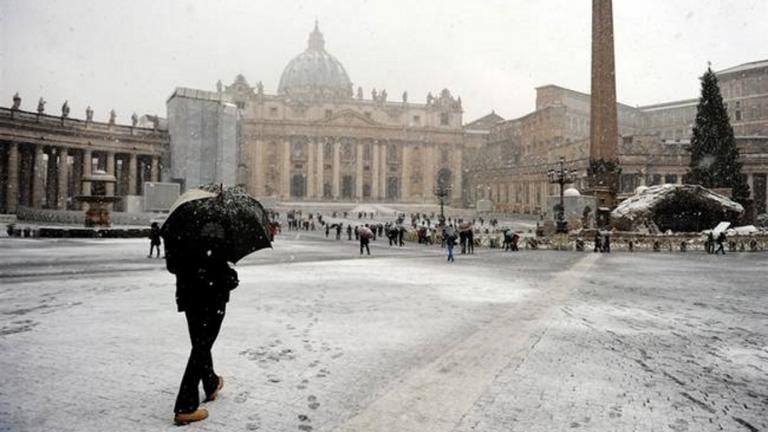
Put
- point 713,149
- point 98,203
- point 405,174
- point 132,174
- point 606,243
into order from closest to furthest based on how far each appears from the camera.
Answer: point 606,243 → point 98,203 → point 713,149 → point 132,174 → point 405,174

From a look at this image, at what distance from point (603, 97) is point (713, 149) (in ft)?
80.0

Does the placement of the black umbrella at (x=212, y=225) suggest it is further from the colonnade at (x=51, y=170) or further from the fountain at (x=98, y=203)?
the colonnade at (x=51, y=170)

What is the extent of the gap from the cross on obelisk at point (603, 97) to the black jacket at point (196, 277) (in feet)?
89.2

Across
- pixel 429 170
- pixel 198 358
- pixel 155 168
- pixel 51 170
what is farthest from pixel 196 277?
pixel 429 170

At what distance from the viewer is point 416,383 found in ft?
17.5

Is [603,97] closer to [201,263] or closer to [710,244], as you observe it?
[710,244]

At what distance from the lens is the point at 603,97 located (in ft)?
93.2

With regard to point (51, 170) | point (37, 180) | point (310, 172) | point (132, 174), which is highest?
point (310, 172)

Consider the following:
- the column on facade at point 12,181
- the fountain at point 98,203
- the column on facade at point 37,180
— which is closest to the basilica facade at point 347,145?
the column on facade at point 37,180

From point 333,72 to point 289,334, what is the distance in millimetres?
106402

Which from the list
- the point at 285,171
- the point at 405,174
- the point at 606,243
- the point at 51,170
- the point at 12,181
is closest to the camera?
the point at 606,243

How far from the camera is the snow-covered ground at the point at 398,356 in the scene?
4.52 meters

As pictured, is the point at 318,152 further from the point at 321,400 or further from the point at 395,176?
the point at 321,400

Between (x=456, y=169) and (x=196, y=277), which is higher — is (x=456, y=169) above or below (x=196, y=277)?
above
